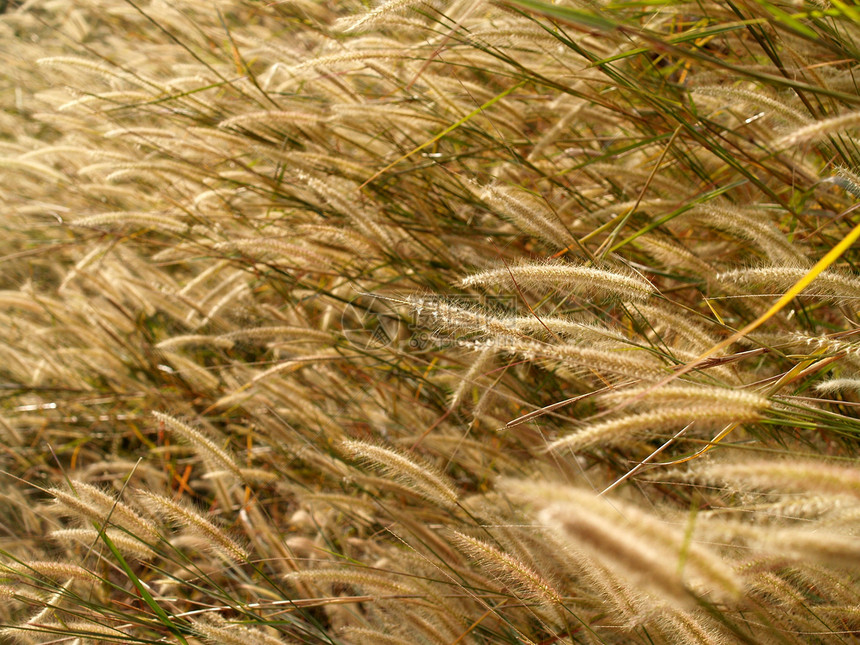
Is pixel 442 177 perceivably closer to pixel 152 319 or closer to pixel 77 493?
pixel 77 493

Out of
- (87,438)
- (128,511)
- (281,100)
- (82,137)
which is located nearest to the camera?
(128,511)

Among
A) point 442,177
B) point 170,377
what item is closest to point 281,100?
point 442,177

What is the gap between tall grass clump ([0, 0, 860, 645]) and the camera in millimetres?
928

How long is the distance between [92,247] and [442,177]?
2429 millimetres

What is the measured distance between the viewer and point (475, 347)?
3.06 ft

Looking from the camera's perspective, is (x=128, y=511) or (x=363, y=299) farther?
(x=363, y=299)

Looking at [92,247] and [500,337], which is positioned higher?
[500,337]

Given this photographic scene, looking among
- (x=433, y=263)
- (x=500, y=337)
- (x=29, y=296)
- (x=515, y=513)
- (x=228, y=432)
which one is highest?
(x=500, y=337)

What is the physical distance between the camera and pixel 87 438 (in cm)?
264

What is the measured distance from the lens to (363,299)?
2170mm

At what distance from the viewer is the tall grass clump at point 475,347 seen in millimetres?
928

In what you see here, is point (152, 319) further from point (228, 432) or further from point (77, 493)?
point (77, 493)

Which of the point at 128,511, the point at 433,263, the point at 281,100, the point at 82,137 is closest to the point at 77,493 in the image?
the point at 128,511

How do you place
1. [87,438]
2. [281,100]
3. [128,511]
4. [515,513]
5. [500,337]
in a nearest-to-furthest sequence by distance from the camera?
[500,337], [128,511], [515,513], [281,100], [87,438]
